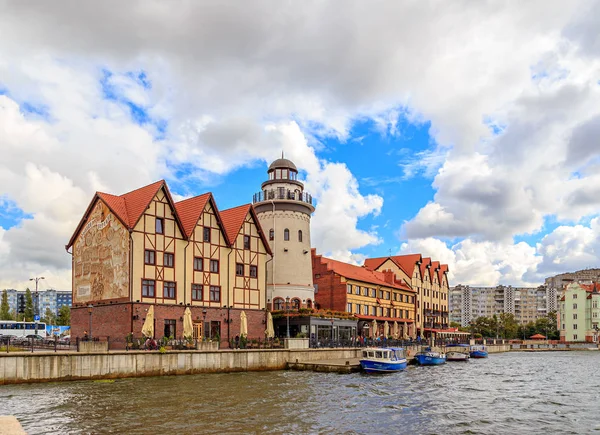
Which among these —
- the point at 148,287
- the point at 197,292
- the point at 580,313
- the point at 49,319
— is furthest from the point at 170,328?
the point at 49,319

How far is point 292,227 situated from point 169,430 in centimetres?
4662

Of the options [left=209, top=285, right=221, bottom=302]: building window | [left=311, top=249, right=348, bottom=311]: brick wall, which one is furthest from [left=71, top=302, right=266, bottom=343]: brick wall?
[left=311, top=249, right=348, bottom=311]: brick wall

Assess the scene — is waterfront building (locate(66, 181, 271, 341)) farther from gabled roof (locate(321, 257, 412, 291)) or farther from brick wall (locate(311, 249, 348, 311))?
gabled roof (locate(321, 257, 412, 291))

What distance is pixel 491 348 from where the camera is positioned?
110875 millimetres

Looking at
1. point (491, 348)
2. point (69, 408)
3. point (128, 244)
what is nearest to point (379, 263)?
point (491, 348)

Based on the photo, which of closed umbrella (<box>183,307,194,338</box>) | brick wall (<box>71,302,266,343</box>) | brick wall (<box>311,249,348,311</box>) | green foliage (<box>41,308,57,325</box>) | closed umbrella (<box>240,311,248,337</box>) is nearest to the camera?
brick wall (<box>71,302,266,343</box>)

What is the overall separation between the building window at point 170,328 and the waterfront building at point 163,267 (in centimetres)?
9

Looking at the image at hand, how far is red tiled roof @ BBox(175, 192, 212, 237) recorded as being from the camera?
56469mm

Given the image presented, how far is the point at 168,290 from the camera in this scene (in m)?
53.7

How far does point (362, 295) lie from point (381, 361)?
A: 103 feet

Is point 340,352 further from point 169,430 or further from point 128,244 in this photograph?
point 169,430

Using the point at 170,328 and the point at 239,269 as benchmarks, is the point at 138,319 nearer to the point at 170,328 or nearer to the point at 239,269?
the point at 170,328

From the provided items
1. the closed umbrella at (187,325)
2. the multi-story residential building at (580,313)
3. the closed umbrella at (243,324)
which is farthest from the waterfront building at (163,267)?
the multi-story residential building at (580,313)

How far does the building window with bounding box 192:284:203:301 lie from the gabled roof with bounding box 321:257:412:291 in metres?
25.0
